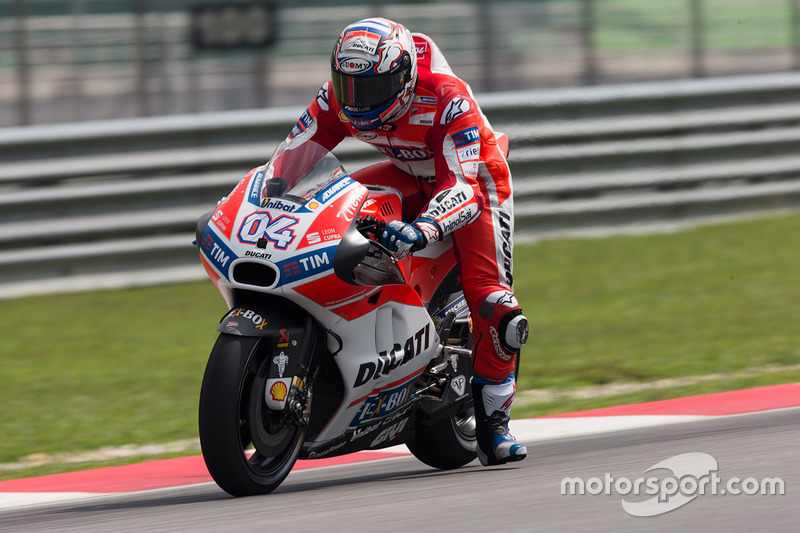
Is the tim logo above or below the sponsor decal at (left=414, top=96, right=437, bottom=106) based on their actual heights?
below

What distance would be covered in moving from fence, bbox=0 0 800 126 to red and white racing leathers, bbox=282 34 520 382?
6056mm

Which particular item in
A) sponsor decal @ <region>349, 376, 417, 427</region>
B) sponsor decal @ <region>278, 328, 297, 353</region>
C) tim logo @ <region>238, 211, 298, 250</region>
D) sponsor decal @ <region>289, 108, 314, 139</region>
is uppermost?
sponsor decal @ <region>289, 108, 314, 139</region>

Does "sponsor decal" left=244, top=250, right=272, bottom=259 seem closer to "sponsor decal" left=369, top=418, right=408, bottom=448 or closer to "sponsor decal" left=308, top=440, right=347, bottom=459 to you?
"sponsor decal" left=308, top=440, right=347, bottom=459

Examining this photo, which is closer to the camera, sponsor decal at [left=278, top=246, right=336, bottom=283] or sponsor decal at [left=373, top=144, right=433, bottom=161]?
sponsor decal at [left=278, top=246, right=336, bottom=283]

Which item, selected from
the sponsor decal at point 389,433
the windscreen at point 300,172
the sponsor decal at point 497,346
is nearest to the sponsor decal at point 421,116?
the windscreen at point 300,172

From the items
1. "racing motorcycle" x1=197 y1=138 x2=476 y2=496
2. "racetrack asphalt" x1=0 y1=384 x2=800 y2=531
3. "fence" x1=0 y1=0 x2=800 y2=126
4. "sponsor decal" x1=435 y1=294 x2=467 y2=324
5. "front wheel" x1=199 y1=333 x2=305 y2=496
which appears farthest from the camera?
"fence" x1=0 y1=0 x2=800 y2=126

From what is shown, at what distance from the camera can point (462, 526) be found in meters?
4.02

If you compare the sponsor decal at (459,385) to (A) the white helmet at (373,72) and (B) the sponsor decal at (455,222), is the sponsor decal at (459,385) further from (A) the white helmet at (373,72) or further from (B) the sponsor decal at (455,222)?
(A) the white helmet at (373,72)

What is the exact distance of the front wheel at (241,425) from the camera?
4609 mm

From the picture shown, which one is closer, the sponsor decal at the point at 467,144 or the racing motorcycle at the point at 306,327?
the racing motorcycle at the point at 306,327

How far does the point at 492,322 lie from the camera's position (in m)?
5.59

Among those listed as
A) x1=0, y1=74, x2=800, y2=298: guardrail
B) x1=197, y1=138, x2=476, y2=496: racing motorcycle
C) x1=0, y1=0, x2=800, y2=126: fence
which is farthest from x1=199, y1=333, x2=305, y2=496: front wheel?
x1=0, y1=0, x2=800, y2=126: fence

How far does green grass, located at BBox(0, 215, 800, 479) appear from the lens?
25.1 feet

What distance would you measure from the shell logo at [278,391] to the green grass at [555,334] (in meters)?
2.15
